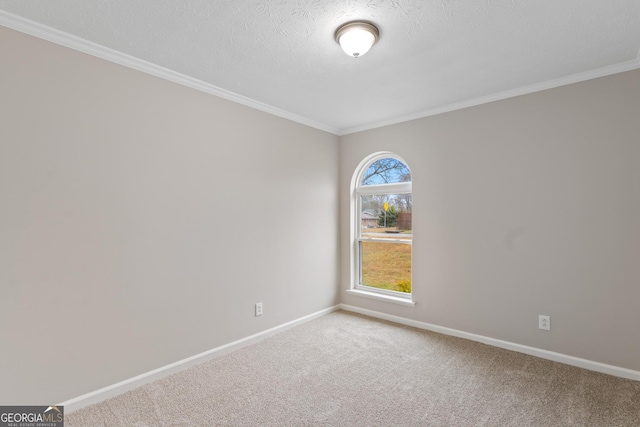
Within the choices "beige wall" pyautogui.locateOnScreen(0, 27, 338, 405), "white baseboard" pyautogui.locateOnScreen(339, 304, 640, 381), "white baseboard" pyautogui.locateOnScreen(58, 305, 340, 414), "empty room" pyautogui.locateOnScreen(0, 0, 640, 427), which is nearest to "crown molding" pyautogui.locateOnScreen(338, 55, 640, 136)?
"empty room" pyautogui.locateOnScreen(0, 0, 640, 427)

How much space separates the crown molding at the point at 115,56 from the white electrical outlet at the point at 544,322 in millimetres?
3151

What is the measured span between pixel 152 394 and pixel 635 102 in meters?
4.08

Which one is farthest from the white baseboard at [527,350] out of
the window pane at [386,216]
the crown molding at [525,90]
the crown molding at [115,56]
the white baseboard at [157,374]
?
the crown molding at [115,56]

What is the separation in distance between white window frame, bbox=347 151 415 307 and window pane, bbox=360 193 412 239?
0.16ft

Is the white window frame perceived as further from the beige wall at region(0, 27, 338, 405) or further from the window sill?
the beige wall at region(0, 27, 338, 405)

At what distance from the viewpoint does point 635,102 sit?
2.36 m

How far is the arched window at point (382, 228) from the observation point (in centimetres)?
375

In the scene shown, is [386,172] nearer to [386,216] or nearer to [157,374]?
[386,216]

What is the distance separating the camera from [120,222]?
2.25m

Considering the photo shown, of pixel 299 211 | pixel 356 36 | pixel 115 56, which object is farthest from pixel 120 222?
pixel 356 36

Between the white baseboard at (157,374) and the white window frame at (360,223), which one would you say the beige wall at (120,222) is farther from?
the white window frame at (360,223)

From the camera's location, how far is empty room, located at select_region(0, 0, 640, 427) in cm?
188

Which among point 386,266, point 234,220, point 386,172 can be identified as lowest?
point 386,266

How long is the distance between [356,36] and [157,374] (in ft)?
9.04
